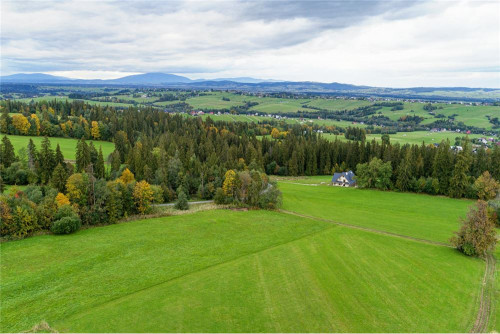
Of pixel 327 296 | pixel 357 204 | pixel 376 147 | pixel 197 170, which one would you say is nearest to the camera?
pixel 327 296

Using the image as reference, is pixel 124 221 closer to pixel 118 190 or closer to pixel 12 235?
pixel 118 190

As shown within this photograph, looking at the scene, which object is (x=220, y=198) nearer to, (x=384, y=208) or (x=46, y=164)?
(x=384, y=208)

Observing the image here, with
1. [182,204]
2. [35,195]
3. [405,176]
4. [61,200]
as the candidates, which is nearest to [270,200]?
[182,204]

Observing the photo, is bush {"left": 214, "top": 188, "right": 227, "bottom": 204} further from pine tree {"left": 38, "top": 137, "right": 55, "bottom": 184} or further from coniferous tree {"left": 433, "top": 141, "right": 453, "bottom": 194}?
coniferous tree {"left": 433, "top": 141, "right": 453, "bottom": 194}

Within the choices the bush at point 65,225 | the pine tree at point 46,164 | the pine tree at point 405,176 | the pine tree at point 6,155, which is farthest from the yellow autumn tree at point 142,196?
the pine tree at point 405,176

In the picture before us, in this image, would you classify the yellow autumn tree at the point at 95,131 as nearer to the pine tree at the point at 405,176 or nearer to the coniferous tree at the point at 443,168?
the pine tree at the point at 405,176

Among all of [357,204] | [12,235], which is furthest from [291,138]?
[12,235]

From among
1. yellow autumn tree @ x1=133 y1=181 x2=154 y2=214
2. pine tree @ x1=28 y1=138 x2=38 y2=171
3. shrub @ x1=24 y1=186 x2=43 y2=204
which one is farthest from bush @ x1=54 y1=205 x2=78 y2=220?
pine tree @ x1=28 y1=138 x2=38 y2=171
